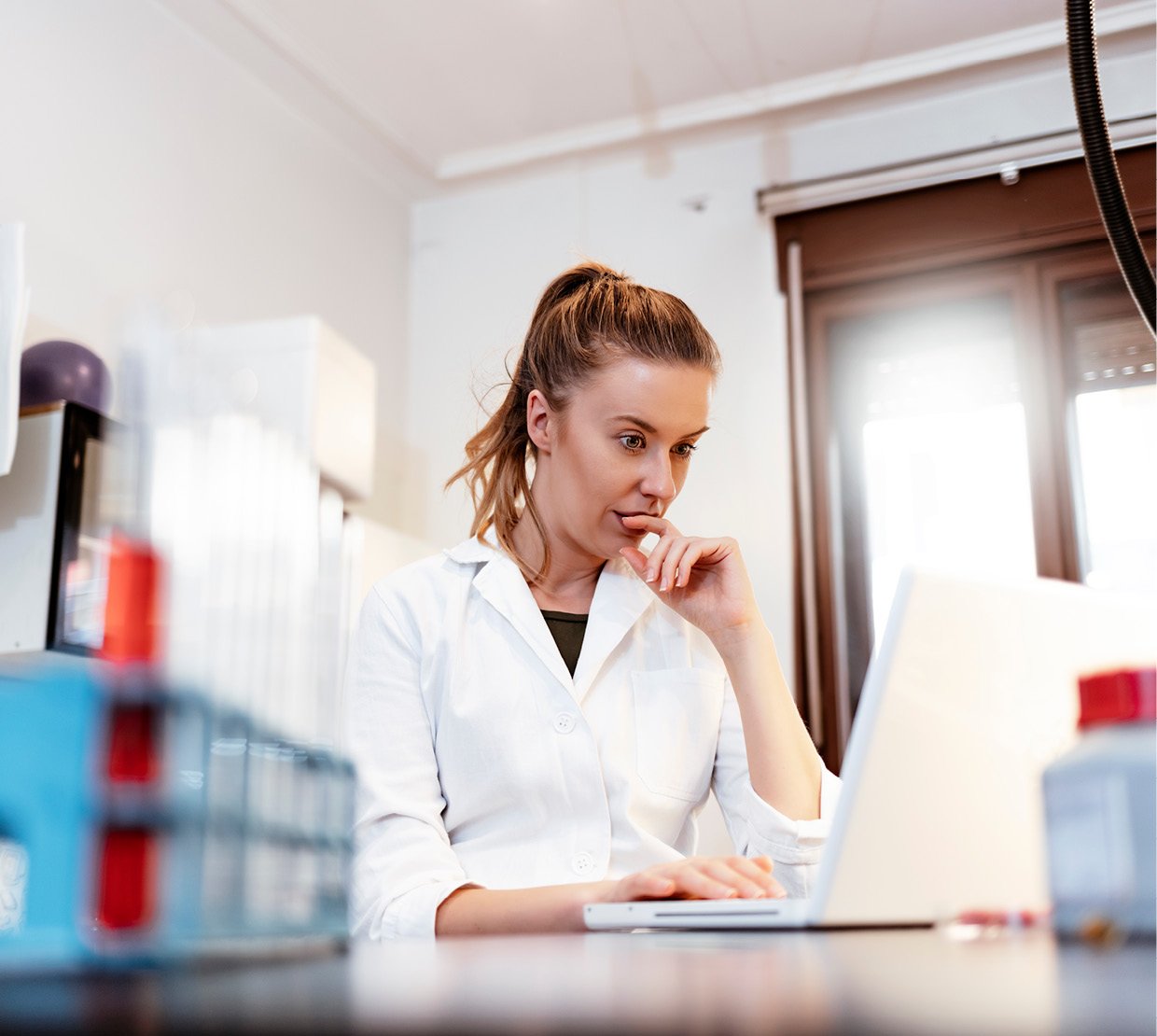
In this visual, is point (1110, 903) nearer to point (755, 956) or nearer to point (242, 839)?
point (755, 956)

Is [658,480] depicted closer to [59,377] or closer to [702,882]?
[702,882]

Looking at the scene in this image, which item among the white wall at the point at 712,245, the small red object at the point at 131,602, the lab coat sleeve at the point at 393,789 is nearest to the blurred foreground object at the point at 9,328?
the lab coat sleeve at the point at 393,789

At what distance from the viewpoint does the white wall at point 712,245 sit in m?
3.32

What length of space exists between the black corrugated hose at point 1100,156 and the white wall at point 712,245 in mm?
2380

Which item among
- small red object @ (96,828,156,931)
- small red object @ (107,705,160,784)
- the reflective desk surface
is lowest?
the reflective desk surface

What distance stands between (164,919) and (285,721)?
3.3 inches

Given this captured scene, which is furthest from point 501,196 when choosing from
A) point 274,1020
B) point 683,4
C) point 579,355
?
point 274,1020

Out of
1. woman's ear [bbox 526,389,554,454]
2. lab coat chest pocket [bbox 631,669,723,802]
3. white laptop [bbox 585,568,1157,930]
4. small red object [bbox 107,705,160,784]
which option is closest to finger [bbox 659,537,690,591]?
lab coat chest pocket [bbox 631,669,723,802]

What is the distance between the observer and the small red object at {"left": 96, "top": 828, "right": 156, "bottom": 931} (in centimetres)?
34

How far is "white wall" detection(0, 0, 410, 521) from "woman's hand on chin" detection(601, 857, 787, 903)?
1.52m

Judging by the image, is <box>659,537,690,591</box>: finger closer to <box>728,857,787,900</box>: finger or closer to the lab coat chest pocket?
the lab coat chest pocket

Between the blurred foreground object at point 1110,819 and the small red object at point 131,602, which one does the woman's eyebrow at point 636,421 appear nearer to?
the blurred foreground object at point 1110,819

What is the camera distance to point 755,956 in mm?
418

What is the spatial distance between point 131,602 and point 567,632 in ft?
3.89
